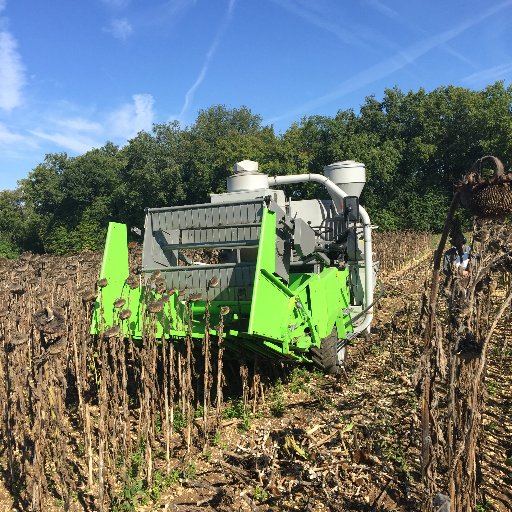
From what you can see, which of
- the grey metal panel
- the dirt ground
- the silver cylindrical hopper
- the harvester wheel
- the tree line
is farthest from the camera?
the tree line

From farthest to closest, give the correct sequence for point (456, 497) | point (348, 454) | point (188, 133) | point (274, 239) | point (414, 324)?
1. point (188, 133)
2. point (414, 324)
3. point (274, 239)
4. point (348, 454)
5. point (456, 497)

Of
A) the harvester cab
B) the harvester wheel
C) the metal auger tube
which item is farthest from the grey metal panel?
the metal auger tube

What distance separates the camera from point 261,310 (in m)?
4.08

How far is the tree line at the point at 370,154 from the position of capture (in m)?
28.3

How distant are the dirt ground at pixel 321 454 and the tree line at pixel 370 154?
2058 centimetres

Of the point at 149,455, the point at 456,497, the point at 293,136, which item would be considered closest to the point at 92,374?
the point at 149,455

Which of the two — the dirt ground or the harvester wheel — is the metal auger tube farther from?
the dirt ground

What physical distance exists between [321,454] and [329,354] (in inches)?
64.1

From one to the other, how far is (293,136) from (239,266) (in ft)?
87.0

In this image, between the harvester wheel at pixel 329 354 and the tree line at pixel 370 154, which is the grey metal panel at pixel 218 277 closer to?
the harvester wheel at pixel 329 354

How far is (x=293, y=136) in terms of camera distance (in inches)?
1200

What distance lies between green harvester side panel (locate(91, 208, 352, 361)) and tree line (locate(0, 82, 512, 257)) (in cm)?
2023

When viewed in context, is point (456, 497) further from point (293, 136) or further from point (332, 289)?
point (293, 136)

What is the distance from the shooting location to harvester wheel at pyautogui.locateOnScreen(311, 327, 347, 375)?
524 cm
